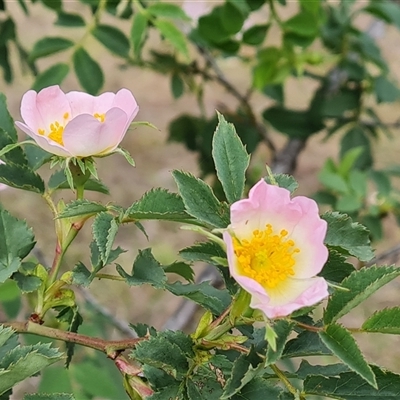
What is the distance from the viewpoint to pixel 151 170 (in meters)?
2.45

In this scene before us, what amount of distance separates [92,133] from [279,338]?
0.21m

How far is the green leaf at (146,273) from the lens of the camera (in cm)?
46

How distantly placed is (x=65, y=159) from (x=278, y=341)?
0.23 meters

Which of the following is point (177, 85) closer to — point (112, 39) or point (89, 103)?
point (112, 39)

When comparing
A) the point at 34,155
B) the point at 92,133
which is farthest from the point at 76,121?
the point at 34,155

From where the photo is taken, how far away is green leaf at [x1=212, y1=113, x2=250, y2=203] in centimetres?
44

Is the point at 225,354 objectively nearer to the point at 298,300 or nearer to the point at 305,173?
the point at 298,300

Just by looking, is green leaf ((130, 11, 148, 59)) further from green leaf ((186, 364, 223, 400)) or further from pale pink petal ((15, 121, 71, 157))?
green leaf ((186, 364, 223, 400))

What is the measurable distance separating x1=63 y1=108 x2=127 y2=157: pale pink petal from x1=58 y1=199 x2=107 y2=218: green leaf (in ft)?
0.17

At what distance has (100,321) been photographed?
120 cm

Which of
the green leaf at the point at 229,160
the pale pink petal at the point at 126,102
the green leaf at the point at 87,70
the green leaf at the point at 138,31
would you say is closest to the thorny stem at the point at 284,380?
the green leaf at the point at 229,160

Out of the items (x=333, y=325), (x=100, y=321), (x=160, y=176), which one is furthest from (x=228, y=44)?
(x=160, y=176)

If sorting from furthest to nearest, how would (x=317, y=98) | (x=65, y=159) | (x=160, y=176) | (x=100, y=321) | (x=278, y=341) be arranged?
1. (x=160, y=176)
2. (x=317, y=98)
3. (x=100, y=321)
4. (x=65, y=159)
5. (x=278, y=341)

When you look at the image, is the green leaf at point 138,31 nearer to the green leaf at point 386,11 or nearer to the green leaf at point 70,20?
the green leaf at point 70,20
